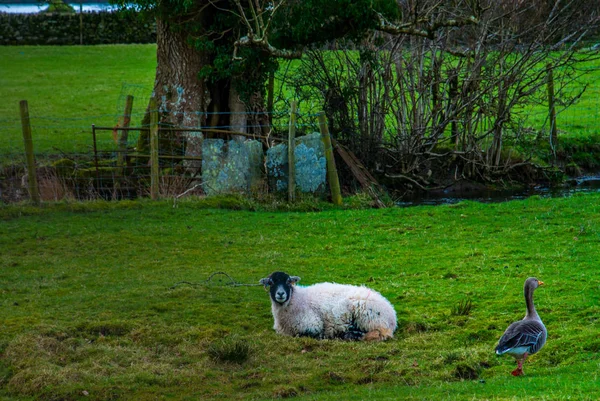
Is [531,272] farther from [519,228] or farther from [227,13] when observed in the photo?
[227,13]

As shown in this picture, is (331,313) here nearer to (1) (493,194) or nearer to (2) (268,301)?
(2) (268,301)

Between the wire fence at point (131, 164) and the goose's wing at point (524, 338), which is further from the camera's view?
the wire fence at point (131, 164)

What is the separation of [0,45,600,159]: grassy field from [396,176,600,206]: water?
2576mm

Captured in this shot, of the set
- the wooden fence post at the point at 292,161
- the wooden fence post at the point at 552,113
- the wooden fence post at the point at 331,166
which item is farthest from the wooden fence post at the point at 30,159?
the wooden fence post at the point at 552,113

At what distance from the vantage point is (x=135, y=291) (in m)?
12.7

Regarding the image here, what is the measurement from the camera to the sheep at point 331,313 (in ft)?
34.9

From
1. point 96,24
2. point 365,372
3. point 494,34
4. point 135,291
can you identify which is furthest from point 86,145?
point 96,24

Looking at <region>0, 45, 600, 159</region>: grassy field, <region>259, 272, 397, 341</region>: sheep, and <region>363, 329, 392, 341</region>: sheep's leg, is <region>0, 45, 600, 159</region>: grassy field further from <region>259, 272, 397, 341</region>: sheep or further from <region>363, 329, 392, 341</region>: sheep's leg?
<region>363, 329, 392, 341</region>: sheep's leg

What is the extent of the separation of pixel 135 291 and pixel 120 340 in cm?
222

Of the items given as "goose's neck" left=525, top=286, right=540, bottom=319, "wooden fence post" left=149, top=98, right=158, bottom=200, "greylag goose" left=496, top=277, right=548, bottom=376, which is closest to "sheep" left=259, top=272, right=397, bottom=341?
"goose's neck" left=525, top=286, right=540, bottom=319

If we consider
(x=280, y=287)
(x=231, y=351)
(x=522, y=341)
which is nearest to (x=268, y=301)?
(x=280, y=287)

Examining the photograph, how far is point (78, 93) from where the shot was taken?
117 ft

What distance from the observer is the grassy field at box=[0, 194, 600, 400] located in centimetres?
908

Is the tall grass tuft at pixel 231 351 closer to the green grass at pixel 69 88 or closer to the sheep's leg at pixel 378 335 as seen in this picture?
the sheep's leg at pixel 378 335
